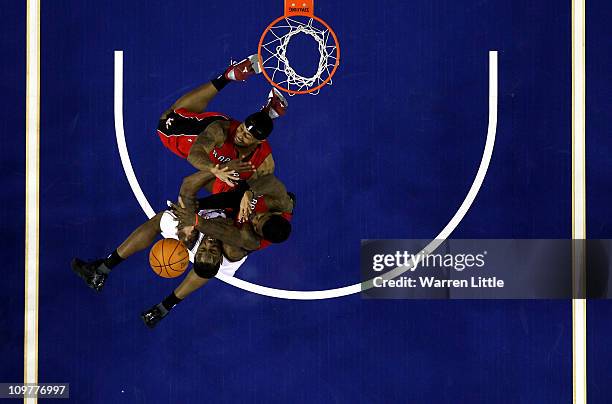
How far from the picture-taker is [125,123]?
713cm

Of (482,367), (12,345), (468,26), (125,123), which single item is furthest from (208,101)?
(482,367)

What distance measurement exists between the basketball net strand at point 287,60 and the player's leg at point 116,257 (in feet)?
6.60

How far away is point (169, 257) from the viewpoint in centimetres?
621

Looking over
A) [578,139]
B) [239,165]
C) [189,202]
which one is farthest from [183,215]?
[578,139]

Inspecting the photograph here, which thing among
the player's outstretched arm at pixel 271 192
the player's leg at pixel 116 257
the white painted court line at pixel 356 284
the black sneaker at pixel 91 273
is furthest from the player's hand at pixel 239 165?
the black sneaker at pixel 91 273

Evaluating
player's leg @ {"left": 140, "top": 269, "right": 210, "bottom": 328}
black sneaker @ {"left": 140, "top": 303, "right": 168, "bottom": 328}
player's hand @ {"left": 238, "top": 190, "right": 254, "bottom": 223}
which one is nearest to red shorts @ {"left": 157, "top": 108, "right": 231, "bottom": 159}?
player's hand @ {"left": 238, "top": 190, "right": 254, "bottom": 223}

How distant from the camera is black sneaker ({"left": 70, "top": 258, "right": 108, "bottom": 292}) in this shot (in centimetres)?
688

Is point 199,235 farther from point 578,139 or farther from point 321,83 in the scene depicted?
point 578,139

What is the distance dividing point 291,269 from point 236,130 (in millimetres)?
1758

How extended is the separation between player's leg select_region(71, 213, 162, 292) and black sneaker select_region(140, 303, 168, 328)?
58cm

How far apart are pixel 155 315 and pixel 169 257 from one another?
1.03 m

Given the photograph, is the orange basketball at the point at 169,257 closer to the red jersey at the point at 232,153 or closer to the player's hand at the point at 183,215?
the player's hand at the point at 183,215

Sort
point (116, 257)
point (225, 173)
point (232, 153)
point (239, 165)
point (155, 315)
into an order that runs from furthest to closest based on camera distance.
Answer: point (155, 315)
point (116, 257)
point (232, 153)
point (239, 165)
point (225, 173)

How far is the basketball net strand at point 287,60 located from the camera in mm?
7090
